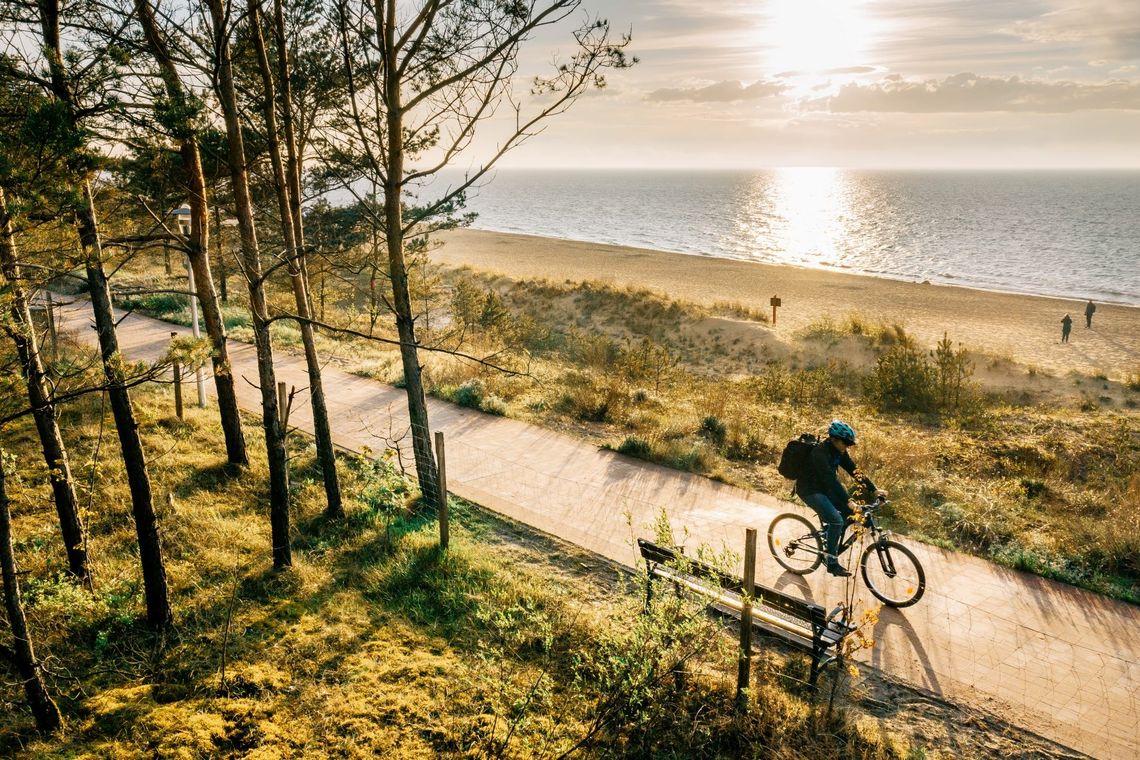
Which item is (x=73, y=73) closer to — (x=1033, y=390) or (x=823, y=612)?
(x=823, y=612)

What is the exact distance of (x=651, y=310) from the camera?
30.2 metres

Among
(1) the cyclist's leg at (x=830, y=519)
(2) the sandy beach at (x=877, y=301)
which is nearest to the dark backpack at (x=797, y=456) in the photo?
(1) the cyclist's leg at (x=830, y=519)

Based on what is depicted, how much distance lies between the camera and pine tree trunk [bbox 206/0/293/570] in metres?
6.33

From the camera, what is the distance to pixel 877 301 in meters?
42.1

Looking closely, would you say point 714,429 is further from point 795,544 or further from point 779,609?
point 779,609

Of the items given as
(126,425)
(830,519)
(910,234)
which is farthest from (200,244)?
(910,234)

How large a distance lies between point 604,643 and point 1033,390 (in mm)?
20176

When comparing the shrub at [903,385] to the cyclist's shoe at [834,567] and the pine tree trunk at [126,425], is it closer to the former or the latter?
the cyclist's shoe at [834,567]

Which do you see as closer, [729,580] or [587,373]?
[729,580]

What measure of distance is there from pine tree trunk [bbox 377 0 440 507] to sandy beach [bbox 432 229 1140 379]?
20.7 meters

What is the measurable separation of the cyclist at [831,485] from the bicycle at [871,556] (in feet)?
0.50

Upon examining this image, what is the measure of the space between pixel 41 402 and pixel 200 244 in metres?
4.30

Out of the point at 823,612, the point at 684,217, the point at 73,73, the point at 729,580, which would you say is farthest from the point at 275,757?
the point at 684,217

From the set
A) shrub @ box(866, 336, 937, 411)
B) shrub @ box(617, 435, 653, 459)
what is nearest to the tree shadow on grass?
shrub @ box(617, 435, 653, 459)
